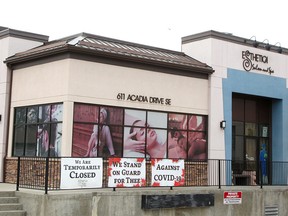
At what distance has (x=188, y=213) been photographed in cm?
1553

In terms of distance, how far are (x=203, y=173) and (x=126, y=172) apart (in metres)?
6.25

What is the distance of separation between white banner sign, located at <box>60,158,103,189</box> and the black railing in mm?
461

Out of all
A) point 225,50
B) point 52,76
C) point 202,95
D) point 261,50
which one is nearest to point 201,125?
point 202,95

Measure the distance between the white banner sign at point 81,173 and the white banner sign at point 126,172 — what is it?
0.43 m

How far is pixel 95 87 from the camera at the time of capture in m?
17.4

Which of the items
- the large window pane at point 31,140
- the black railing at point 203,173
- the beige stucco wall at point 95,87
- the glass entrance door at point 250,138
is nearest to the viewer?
the black railing at point 203,173

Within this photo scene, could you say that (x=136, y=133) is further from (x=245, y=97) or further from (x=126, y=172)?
(x=245, y=97)

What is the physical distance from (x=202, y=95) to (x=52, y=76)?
6592 millimetres

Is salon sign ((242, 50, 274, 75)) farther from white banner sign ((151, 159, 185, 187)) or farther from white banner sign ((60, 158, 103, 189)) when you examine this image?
white banner sign ((60, 158, 103, 189))

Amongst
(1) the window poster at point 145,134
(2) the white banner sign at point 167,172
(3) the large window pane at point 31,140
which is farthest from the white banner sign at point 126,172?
(3) the large window pane at point 31,140

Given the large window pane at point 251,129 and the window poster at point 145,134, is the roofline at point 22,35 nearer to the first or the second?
the window poster at point 145,134

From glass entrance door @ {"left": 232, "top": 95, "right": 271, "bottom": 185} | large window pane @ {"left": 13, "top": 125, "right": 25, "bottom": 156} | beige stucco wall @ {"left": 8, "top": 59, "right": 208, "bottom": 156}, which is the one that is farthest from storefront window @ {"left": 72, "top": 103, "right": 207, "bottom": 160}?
large window pane @ {"left": 13, "top": 125, "right": 25, "bottom": 156}

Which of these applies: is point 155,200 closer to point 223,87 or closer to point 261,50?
→ point 223,87

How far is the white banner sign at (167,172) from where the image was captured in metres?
15.0
